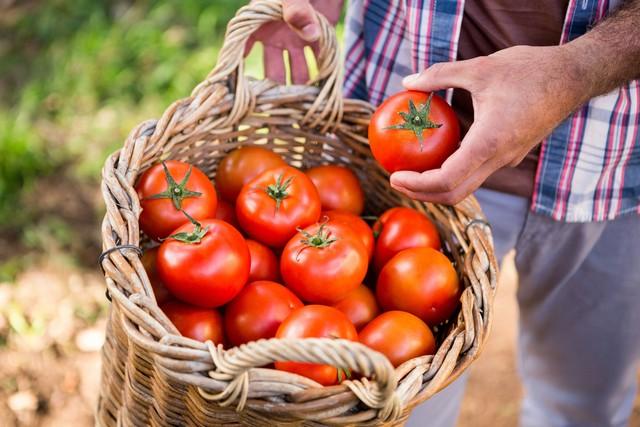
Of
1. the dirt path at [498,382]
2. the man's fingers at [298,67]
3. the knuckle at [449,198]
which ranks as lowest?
the dirt path at [498,382]

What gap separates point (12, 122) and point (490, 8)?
2.06 meters

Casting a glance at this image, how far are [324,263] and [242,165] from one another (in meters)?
0.37

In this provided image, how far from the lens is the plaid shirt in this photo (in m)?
1.39

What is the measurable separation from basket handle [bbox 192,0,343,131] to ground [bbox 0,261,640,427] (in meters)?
1.06

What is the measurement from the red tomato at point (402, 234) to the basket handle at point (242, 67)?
0.27 metres

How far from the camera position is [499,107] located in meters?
1.10

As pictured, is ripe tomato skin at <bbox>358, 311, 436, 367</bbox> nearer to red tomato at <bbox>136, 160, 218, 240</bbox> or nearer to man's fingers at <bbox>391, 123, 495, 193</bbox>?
man's fingers at <bbox>391, 123, 495, 193</bbox>

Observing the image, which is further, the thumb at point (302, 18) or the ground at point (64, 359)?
the ground at point (64, 359)

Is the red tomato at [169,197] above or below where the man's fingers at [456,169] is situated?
below

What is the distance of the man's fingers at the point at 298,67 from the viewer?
1.57 m

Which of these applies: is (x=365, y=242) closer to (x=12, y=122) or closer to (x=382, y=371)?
(x=382, y=371)

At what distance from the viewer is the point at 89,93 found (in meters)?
2.91

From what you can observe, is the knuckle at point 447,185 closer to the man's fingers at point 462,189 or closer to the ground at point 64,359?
the man's fingers at point 462,189

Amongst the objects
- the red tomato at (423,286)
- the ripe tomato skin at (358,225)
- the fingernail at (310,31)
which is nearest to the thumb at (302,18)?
the fingernail at (310,31)
